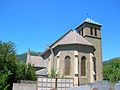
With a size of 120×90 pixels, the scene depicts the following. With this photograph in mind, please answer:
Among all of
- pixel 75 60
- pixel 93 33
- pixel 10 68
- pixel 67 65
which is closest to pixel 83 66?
pixel 75 60

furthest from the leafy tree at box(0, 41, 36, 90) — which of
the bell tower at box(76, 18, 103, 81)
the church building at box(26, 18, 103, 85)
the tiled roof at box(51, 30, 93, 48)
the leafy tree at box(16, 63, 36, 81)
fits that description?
the bell tower at box(76, 18, 103, 81)

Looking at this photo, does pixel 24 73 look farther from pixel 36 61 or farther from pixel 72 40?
pixel 36 61

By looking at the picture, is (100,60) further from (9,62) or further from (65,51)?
(9,62)

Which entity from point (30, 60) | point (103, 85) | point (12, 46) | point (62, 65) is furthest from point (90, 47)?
point (103, 85)

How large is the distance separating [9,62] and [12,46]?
140 inches

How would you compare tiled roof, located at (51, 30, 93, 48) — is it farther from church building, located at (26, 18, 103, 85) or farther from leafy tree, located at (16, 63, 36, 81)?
leafy tree, located at (16, 63, 36, 81)

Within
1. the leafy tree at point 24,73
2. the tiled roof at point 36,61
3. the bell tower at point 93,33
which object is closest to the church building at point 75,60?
the bell tower at point 93,33

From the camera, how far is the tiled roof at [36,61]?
48.5 metres

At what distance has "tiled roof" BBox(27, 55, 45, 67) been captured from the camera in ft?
159

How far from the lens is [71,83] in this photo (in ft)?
64.1

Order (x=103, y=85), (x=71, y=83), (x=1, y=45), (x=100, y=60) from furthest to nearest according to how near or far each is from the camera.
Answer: (x=100, y=60)
(x=1, y=45)
(x=71, y=83)
(x=103, y=85)

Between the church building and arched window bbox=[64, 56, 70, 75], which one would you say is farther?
arched window bbox=[64, 56, 70, 75]

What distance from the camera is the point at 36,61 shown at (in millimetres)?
49906

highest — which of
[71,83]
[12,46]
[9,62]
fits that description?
[12,46]
